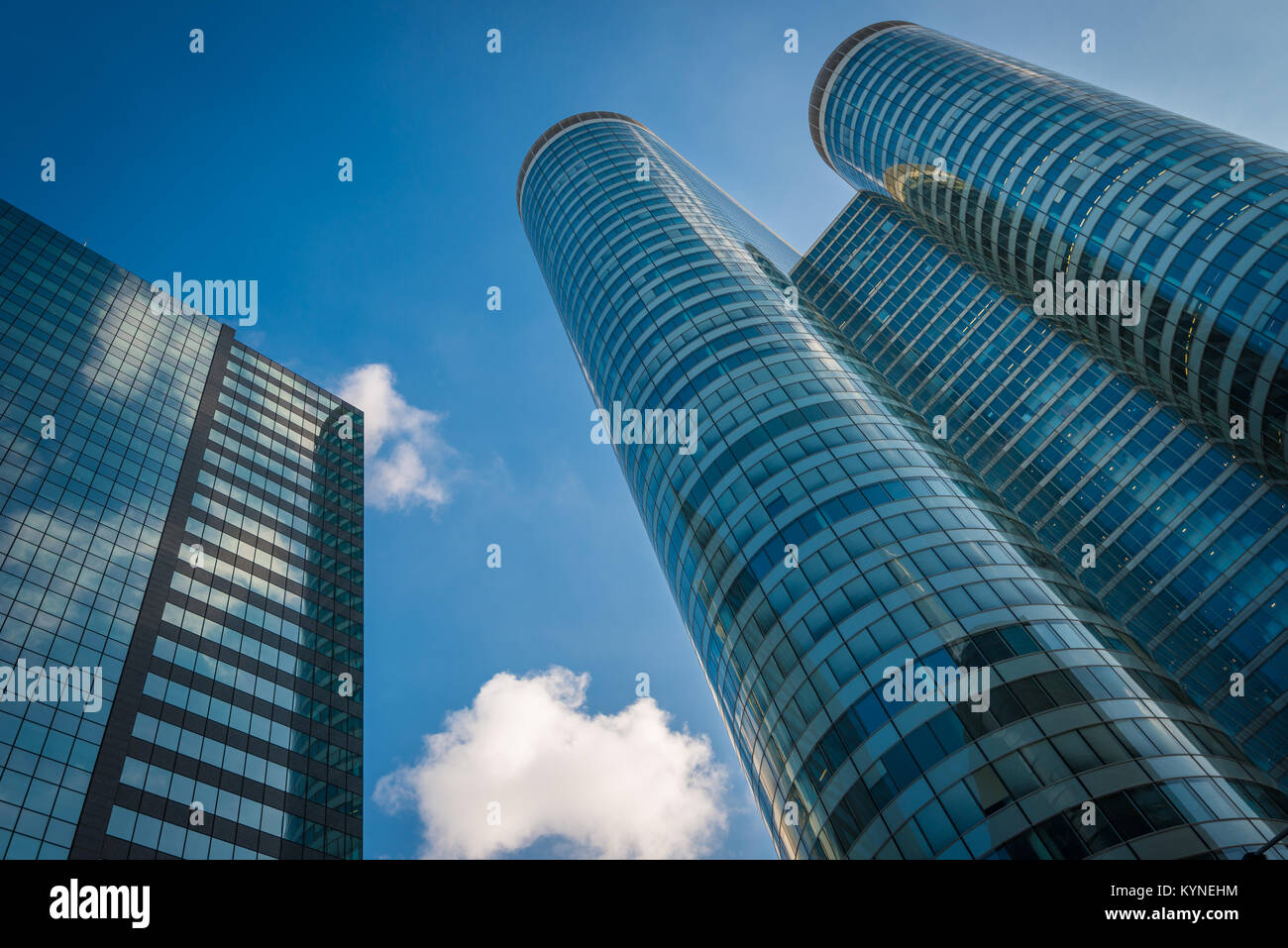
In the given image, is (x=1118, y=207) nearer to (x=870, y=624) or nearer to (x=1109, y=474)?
(x=1109, y=474)

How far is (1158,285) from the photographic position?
64812mm

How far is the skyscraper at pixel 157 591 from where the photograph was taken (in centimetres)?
4369

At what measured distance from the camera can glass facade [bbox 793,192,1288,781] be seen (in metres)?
61.8

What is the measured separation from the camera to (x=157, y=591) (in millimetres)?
54844

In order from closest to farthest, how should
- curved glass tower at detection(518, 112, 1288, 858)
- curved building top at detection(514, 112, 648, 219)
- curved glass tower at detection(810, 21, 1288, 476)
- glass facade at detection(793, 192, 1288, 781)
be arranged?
curved glass tower at detection(518, 112, 1288, 858) < curved glass tower at detection(810, 21, 1288, 476) < glass facade at detection(793, 192, 1288, 781) < curved building top at detection(514, 112, 648, 219)

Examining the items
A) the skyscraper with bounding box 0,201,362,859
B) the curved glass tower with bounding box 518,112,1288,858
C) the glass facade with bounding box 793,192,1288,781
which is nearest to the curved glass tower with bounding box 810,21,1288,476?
the glass facade with bounding box 793,192,1288,781

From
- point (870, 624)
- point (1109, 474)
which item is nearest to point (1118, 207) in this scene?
point (1109, 474)

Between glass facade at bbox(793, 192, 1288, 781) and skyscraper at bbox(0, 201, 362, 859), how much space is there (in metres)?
67.3

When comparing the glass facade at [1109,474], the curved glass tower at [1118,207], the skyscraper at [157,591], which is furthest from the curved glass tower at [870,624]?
the skyscraper at [157,591]

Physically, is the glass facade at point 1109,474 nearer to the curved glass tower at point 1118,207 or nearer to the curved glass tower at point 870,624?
the curved glass tower at point 1118,207

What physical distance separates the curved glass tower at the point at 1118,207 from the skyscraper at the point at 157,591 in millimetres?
73483

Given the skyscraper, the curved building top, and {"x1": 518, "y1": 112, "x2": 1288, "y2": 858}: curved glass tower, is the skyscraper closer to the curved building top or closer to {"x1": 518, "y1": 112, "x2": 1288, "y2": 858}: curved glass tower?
{"x1": 518, "y1": 112, "x2": 1288, "y2": 858}: curved glass tower
